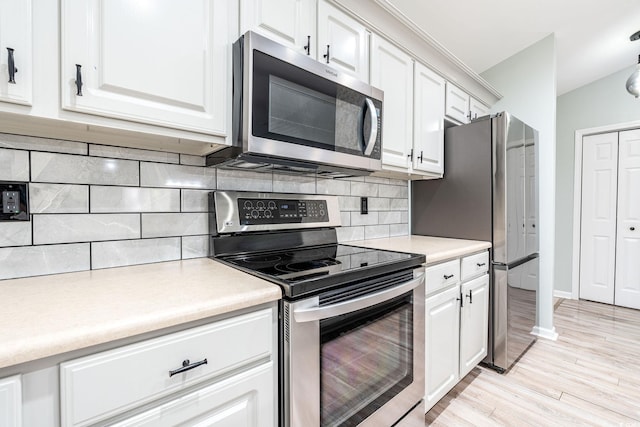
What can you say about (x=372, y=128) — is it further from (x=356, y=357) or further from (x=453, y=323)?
(x=453, y=323)

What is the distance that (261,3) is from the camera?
1.21m

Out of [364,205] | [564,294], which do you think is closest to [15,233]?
[364,205]

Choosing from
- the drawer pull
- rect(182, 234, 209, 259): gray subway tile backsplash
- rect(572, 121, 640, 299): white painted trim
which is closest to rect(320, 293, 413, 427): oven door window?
the drawer pull

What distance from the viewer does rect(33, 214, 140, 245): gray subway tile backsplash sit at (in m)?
1.03

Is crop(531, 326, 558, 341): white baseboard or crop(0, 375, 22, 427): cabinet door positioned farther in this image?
crop(531, 326, 558, 341): white baseboard

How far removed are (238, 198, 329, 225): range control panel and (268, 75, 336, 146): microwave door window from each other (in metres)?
0.41

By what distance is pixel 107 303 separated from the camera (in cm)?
76

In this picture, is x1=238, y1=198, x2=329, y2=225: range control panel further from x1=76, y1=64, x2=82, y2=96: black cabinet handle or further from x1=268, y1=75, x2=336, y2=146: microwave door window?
x1=76, y1=64, x2=82, y2=96: black cabinet handle

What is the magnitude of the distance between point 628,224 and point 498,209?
2682 millimetres

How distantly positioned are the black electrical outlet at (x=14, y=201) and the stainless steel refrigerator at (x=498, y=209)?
7.65 ft

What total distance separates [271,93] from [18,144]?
0.85 m

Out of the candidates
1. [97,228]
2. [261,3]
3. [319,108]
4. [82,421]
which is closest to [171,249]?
[97,228]

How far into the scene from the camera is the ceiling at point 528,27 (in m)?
2.25

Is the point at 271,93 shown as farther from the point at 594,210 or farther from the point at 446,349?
the point at 594,210
